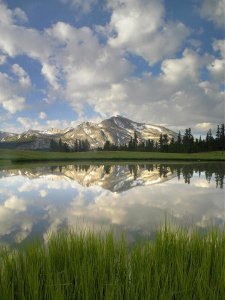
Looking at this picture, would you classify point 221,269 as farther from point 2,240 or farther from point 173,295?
point 2,240

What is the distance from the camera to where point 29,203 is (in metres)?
15.4

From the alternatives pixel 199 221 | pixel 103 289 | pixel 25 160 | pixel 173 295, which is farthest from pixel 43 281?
pixel 25 160

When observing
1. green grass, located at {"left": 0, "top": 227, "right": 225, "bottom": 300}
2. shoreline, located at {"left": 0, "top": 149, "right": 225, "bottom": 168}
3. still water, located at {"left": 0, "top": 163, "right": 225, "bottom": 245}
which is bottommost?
still water, located at {"left": 0, "top": 163, "right": 225, "bottom": 245}

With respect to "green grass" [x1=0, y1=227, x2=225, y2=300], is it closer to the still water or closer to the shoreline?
the still water

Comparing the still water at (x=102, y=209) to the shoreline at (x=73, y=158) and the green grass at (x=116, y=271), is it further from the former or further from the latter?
the shoreline at (x=73, y=158)

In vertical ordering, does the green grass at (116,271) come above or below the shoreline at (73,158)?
below

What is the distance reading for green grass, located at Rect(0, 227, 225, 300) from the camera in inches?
173

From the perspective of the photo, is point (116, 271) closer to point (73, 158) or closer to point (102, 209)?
point (102, 209)

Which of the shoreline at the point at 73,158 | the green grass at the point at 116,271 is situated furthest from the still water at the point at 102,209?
the shoreline at the point at 73,158

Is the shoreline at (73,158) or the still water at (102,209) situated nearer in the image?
the still water at (102,209)

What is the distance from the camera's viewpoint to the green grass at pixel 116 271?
4.41m

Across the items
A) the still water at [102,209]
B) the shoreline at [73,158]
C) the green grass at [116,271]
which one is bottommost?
the still water at [102,209]

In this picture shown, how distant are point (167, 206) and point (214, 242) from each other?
8.80 m

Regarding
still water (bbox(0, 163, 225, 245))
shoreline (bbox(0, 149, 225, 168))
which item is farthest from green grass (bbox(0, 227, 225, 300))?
shoreline (bbox(0, 149, 225, 168))
